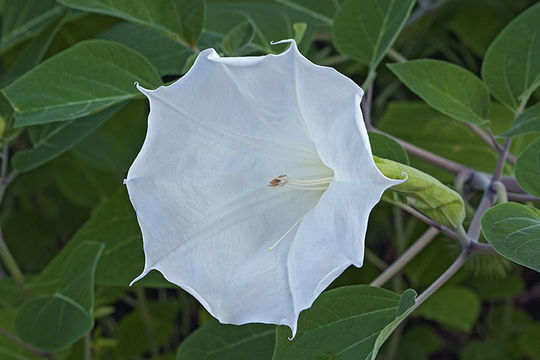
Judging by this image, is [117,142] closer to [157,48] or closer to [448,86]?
[157,48]

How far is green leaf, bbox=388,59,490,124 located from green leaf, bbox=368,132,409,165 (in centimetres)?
11

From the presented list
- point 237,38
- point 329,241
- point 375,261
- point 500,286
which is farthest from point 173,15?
point 500,286

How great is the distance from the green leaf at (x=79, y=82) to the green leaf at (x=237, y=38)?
0.32 feet

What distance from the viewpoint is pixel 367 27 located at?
977 millimetres

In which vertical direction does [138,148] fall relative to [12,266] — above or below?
below

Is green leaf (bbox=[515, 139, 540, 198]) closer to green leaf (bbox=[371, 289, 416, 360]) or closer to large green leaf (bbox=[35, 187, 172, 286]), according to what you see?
green leaf (bbox=[371, 289, 416, 360])

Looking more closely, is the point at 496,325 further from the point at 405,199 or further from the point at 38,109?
the point at 38,109

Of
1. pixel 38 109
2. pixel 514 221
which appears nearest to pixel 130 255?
pixel 38 109

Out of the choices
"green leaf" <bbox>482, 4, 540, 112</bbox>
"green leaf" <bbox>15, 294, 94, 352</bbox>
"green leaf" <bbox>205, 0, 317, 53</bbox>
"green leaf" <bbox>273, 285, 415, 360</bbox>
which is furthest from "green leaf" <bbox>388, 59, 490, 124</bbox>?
"green leaf" <bbox>15, 294, 94, 352</bbox>

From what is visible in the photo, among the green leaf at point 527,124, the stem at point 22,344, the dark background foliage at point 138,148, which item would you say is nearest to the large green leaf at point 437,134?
the dark background foliage at point 138,148

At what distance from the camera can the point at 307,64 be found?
0.63 metres

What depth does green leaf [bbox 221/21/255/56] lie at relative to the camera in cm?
92

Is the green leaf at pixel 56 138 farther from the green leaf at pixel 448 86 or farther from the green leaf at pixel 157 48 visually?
the green leaf at pixel 448 86

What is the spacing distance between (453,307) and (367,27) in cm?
68
